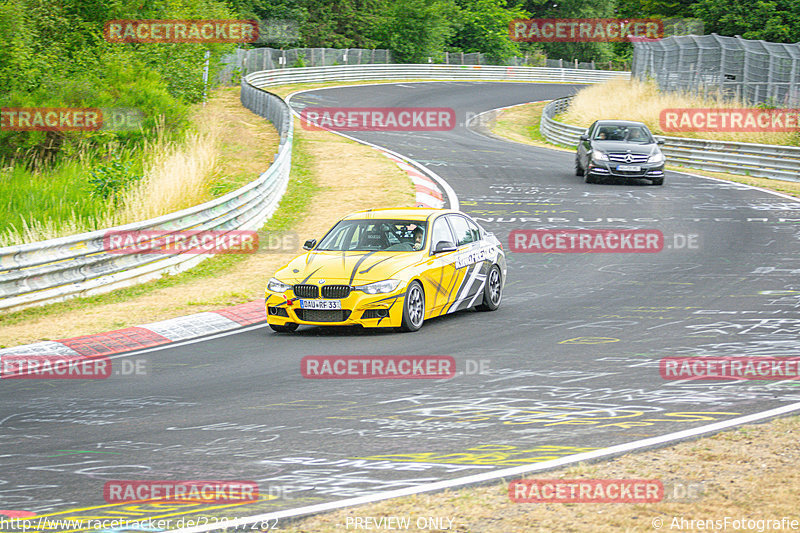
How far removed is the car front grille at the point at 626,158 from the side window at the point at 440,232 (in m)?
14.3

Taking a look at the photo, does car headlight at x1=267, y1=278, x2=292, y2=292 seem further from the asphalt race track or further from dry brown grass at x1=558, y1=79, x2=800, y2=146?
dry brown grass at x1=558, y1=79, x2=800, y2=146

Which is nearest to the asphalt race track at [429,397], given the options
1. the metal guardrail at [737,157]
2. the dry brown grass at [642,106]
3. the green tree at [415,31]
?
the metal guardrail at [737,157]

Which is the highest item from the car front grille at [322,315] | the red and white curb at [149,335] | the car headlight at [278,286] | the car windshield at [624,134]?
the car windshield at [624,134]

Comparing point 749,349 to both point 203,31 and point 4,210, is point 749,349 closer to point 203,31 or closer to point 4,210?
point 4,210

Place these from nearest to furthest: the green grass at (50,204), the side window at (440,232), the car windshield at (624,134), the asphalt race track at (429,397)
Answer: the asphalt race track at (429,397), the side window at (440,232), the green grass at (50,204), the car windshield at (624,134)

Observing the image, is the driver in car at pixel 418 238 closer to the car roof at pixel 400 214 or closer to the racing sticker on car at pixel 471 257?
the car roof at pixel 400 214

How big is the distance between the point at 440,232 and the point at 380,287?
5.92 feet

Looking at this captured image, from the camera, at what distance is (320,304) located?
11.7m

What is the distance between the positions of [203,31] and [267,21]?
31055 mm

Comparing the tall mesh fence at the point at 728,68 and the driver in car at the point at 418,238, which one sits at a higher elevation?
the tall mesh fence at the point at 728,68

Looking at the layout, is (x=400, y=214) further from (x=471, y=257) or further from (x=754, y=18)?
(x=754, y=18)

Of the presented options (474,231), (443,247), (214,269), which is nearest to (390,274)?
(443,247)

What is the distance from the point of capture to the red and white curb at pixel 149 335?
11.5m

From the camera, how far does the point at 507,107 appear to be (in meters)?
55.3
